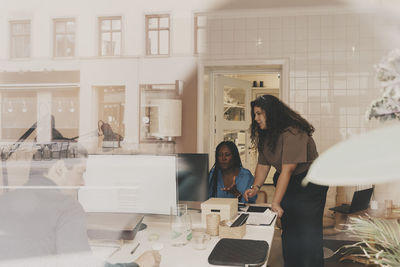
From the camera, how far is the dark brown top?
8.31 ft

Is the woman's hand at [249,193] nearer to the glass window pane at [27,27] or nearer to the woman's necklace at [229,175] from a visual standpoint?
the woman's necklace at [229,175]

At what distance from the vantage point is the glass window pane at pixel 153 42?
442 centimetres

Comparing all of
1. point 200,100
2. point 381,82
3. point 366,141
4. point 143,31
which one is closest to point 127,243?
point 366,141

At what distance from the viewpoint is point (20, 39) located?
15.7ft

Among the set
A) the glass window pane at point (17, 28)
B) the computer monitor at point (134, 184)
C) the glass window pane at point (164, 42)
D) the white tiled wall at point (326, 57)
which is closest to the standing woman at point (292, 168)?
the computer monitor at point (134, 184)

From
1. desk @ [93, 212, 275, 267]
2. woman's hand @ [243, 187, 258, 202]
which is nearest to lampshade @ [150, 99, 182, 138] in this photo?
woman's hand @ [243, 187, 258, 202]

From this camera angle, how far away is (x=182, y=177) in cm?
233

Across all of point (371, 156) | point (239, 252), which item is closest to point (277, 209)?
point (239, 252)

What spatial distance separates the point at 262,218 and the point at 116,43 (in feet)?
9.90

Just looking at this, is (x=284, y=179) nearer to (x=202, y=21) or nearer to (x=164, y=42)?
(x=202, y=21)

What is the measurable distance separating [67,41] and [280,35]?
2.43m

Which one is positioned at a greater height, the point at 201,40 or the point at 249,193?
the point at 201,40

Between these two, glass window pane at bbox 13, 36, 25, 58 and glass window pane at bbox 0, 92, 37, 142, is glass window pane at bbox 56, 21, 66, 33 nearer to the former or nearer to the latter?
glass window pane at bbox 13, 36, 25, 58

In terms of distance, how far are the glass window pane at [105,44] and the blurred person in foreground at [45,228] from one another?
10.8 ft
